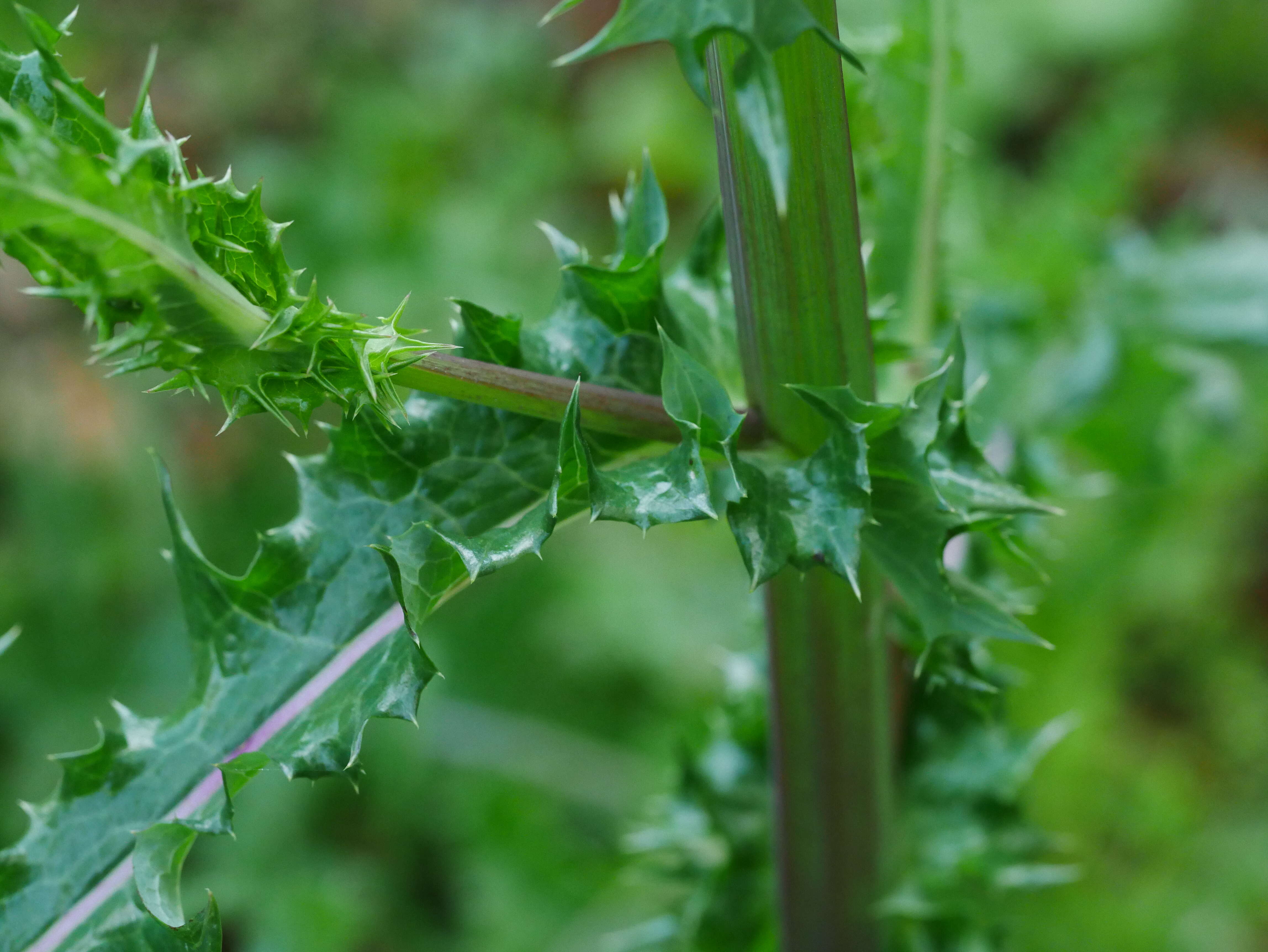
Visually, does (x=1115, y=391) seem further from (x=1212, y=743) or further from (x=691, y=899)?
(x=1212, y=743)

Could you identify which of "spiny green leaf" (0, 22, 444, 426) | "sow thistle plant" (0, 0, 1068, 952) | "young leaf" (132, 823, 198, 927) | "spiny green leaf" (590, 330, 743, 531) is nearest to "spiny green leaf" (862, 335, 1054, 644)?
"sow thistle plant" (0, 0, 1068, 952)

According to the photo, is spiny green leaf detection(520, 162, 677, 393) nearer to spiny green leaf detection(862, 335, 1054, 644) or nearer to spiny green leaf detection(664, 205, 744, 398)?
spiny green leaf detection(664, 205, 744, 398)

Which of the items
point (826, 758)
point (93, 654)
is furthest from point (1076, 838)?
point (93, 654)

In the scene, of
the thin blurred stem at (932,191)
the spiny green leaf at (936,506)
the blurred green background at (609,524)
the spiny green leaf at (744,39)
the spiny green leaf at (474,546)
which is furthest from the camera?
the blurred green background at (609,524)

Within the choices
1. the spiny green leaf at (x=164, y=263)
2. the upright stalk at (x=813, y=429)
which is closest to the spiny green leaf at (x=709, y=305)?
the upright stalk at (x=813, y=429)

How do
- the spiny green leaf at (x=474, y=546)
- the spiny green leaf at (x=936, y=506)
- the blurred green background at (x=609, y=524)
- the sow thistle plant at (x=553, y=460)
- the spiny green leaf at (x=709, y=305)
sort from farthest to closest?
the blurred green background at (x=609, y=524)
the spiny green leaf at (x=709, y=305)
the spiny green leaf at (x=936, y=506)
the spiny green leaf at (x=474, y=546)
the sow thistle plant at (x=553, y=460)

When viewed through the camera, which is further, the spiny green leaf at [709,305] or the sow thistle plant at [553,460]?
the spiny green leaf at [709,305]

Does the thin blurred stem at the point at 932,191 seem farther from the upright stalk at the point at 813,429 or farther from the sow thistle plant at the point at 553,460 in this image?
the upright stalk at the point at 813,429

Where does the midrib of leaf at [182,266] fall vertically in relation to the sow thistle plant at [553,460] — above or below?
above

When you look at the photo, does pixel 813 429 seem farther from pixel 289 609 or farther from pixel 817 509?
pixel 289 609
